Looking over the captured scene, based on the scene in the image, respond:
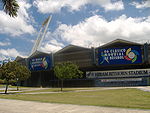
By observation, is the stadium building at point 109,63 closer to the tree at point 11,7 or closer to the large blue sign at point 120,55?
the large blue sign at point 120,55

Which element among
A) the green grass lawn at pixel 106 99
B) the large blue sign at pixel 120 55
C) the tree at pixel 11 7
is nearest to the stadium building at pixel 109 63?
the large blue sign at pixel 120 55

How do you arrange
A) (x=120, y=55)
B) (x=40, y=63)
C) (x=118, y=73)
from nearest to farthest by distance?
(x=120, y=55) < (x=118, y=73) < (x=40, y=63)

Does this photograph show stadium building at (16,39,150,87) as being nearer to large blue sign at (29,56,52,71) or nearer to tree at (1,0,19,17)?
large blue sign at (29,56,52,71)

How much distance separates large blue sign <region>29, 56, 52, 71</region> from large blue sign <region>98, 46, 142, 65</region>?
64.8 ft

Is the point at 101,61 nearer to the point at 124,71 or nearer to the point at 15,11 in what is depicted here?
the point at 124,71

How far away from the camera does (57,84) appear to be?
210 ft

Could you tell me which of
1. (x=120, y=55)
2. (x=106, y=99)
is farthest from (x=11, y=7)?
(x=120, y=55)

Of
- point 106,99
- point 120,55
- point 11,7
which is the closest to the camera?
point 11,7

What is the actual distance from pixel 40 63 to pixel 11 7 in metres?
63.2

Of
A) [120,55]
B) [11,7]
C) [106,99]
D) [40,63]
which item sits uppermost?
[120,55]

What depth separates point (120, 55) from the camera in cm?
5469

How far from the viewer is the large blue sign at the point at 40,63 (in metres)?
65.9

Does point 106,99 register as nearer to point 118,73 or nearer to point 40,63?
point 118,73

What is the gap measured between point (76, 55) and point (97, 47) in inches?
317
